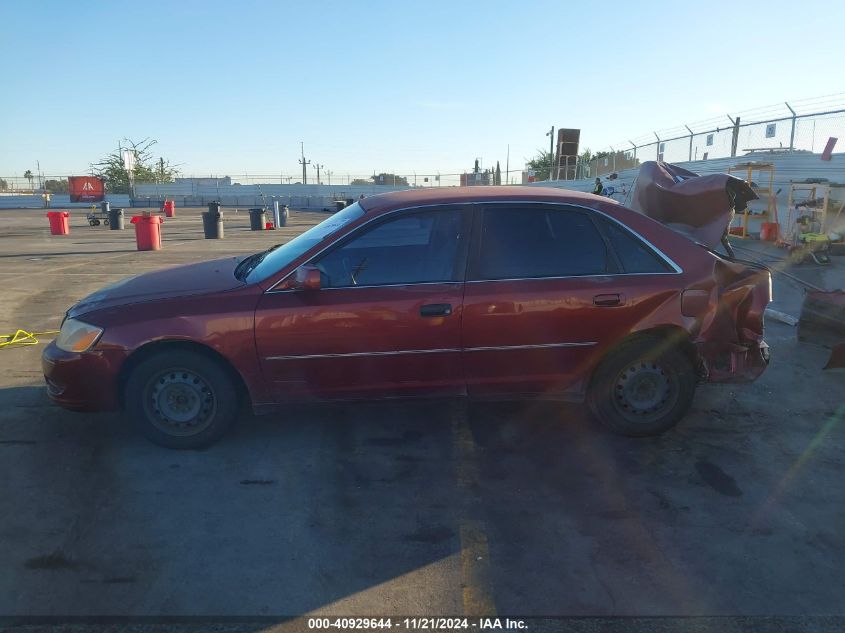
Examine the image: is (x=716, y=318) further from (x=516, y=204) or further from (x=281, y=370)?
(x=281, y=370)

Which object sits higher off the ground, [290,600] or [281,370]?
[281,370]

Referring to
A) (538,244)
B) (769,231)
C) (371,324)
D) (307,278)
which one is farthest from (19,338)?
(769,231)

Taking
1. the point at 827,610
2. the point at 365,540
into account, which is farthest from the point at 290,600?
the point at 827,610

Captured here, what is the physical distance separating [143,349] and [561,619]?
2930 millimetres

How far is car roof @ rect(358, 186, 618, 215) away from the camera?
13.7ft

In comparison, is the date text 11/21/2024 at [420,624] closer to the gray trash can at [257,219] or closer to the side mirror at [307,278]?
the side mirror at [307,278]

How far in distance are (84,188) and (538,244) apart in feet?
166

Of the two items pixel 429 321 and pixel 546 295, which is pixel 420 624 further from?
pixel 546 295

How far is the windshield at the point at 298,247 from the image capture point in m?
4.12

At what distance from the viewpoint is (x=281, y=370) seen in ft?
13.0

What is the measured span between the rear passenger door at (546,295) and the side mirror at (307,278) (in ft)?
3.12

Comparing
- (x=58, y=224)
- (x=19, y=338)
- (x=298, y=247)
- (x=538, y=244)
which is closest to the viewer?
(x=538, y=244)

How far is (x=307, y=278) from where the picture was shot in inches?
150

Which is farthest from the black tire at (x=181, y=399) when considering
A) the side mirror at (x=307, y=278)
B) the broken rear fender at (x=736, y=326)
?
the broken rear fender at (x=736, y=326)
